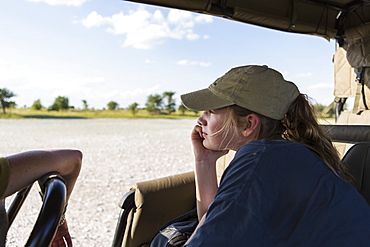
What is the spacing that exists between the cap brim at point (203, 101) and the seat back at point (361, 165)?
0.63 m

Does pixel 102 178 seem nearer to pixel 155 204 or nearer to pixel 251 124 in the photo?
pixel 155 204

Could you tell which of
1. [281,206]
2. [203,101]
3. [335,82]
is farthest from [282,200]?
[335,82]

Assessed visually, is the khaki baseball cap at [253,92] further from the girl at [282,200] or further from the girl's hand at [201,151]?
the girl's hand at [201,151]

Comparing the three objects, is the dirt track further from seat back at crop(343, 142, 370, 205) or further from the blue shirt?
seat back at crop(343, 142, 370, 205)

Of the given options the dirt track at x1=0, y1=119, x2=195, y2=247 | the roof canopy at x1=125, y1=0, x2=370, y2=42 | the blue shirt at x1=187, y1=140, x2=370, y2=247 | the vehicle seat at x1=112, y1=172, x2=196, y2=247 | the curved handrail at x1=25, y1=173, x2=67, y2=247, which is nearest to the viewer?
the curved handrail at x1=25, y1=173, x2=67, y2=247

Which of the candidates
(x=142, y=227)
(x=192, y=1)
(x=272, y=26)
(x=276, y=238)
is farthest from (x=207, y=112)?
(x=272, y=26)

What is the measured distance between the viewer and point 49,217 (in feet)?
1.82

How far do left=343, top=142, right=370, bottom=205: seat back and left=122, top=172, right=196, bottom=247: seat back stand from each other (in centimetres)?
82

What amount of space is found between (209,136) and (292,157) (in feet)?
1.11

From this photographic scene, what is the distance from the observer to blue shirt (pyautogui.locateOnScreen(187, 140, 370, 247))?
0.70 metres

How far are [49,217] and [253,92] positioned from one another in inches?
25.4

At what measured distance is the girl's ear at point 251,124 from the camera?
100cm

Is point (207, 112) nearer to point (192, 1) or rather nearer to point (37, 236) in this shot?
point (37, 236)

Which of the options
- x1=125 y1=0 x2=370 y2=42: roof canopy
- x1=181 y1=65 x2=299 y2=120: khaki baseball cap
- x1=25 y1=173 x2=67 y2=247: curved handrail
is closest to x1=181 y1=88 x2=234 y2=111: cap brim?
x1=181 y1=65 x2=299 y2=120: khaki baseball cap
